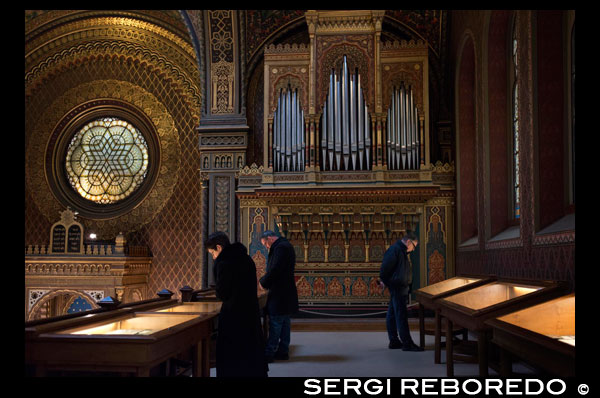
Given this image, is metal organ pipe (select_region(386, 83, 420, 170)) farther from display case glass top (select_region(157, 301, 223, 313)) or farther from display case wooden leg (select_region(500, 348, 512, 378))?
display case wooden leg (select_region(500, 348, 512, 378))

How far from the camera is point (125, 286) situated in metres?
11.5

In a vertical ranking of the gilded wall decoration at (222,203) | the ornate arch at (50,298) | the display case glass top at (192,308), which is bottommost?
A: the ornate arch at (50,298)

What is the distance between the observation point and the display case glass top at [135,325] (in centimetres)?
389

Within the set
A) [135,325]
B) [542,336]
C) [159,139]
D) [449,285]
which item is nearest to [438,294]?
[449,285]

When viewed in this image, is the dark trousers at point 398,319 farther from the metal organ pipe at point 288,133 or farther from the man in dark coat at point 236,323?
the metal organ pipe at point 288,133

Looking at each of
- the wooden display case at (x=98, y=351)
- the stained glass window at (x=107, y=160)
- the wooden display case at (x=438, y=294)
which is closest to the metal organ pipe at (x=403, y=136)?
the wooden display case at (x=438, y=294)

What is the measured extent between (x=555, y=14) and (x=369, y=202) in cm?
483

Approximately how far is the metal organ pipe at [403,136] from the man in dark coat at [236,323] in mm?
5888

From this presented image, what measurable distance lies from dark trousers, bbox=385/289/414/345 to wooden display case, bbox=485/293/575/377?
3298 mm

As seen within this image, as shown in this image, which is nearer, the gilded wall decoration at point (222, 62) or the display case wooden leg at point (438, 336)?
the display case wooden leg at point (438, 336)

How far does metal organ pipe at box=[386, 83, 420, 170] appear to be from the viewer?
Answer: 1005 centimetres

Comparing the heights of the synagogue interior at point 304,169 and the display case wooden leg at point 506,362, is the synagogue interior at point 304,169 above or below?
above

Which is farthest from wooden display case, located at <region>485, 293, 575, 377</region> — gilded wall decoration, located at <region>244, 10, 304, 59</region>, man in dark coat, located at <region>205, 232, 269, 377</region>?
gilded wall decoration, located at <region>244, 10, 304, 59</region>

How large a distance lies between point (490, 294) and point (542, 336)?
101 inches
